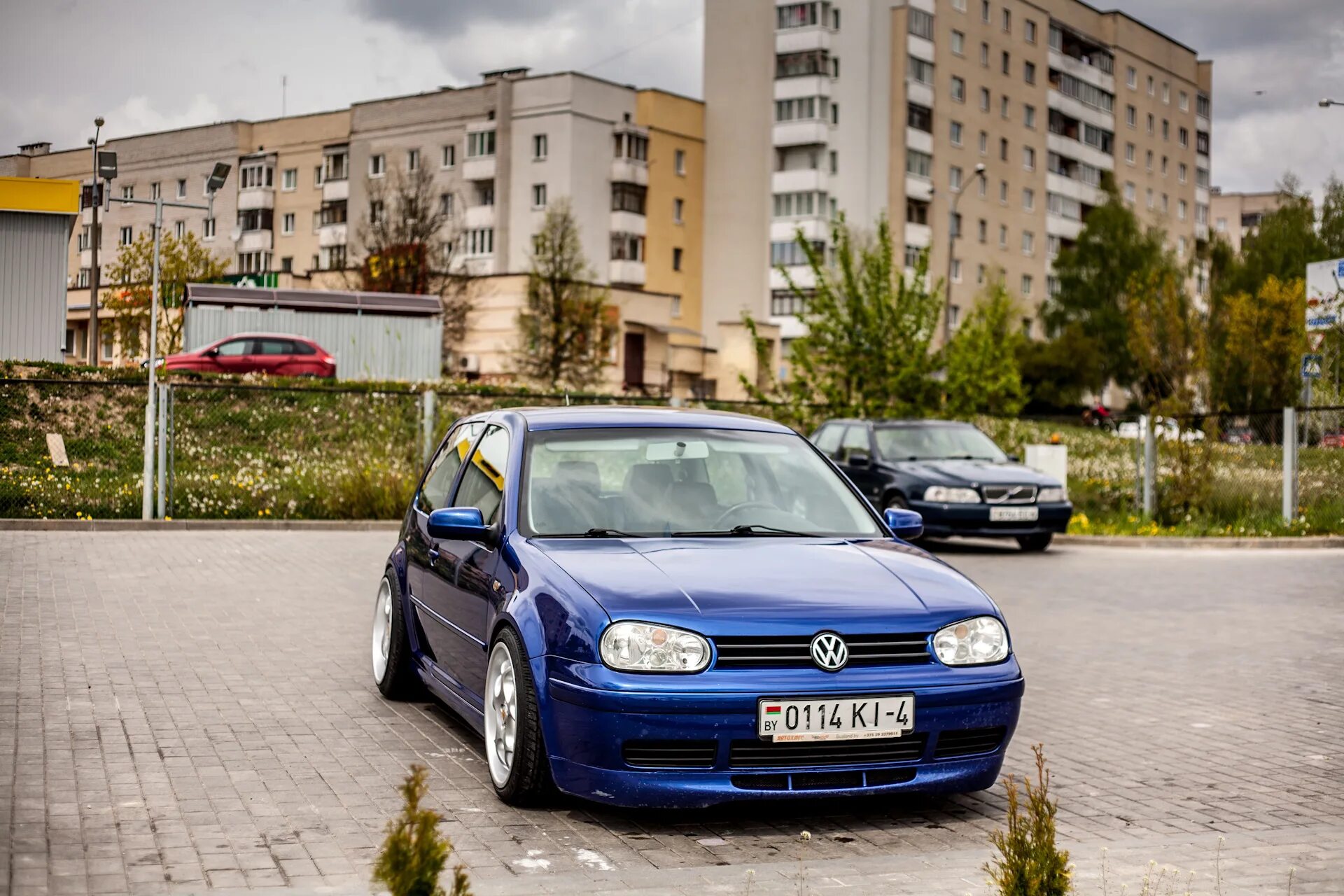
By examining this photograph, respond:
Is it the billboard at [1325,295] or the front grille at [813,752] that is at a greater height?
the billboard at [1325,295]

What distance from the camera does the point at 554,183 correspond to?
7888 centimetres

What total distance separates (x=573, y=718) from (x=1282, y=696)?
5.16 m

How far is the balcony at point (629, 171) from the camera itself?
8081 centimetres

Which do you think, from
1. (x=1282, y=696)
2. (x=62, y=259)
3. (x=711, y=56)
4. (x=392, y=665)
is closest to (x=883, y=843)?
(x=392, y=665)

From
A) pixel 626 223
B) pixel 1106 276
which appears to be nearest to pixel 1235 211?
pixel 1106 276

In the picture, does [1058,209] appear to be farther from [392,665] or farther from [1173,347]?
[392,665]

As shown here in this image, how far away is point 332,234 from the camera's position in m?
87.2

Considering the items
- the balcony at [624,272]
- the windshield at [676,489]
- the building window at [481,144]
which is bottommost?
the windshield at [676,489]

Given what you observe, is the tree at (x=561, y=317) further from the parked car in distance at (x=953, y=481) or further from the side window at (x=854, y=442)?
the parked car in distance at (x=953, y=481)

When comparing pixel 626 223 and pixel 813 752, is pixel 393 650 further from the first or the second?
pixel 626 223

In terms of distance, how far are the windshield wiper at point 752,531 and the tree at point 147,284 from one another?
5126 centimetres

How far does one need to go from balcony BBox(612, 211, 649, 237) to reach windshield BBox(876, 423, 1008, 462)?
6064cm

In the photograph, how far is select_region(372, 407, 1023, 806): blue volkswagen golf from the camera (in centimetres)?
539

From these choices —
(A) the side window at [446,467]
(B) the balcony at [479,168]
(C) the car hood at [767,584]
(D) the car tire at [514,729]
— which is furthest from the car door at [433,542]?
(B) the balcony at [479,168]
